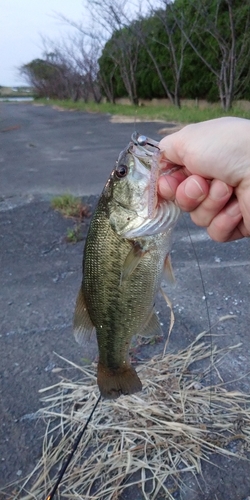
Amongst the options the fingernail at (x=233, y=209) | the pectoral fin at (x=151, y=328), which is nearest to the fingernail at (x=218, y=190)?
the fingernail at (x=233, y=209)

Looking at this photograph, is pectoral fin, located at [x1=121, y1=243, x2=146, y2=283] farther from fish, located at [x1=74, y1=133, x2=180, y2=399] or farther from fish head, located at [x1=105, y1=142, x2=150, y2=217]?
fish head, located at [x1=105, y1=142, x2=150, y2=217]

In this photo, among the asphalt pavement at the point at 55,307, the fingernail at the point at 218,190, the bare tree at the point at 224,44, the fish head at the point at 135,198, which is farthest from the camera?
the bare tree at the point at 224,44

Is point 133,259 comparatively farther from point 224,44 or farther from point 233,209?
point 224,44

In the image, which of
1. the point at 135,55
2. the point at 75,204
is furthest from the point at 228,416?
the point at 135,55

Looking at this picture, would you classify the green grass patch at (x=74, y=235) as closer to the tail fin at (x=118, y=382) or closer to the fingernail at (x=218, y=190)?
the tail fin at (x=118, y=382)

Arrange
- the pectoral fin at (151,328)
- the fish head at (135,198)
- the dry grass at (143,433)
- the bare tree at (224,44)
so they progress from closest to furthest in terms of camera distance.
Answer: the fish head at (135,198) → the pectoral fin at (151,328) → the dry grass at (143,433) → the bare tree at (224,44)

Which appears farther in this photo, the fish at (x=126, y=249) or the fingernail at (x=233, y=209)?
the fingernail at (x=233, y=209)

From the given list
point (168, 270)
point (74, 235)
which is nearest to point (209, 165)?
point (168, 270)

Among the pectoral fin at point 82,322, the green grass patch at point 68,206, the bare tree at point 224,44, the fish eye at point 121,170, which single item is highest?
the bare tree at point 224,44
